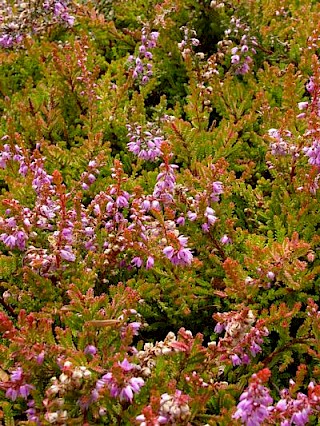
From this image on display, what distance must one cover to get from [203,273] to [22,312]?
38.0 inches

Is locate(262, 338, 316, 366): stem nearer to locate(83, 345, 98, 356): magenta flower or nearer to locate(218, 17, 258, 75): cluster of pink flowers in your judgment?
locate(83, 345, 98, 356): magenta flower

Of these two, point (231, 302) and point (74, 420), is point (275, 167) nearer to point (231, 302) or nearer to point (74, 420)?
point (231, 302)

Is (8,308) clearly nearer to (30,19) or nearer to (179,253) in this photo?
(179,253)

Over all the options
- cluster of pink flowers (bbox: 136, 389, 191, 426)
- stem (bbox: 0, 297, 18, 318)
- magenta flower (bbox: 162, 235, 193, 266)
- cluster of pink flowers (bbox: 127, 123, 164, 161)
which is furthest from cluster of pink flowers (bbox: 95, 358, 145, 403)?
cluster of pink flowers (bbox: 127, 123, 164, 161)

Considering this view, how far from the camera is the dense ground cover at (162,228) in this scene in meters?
2.13

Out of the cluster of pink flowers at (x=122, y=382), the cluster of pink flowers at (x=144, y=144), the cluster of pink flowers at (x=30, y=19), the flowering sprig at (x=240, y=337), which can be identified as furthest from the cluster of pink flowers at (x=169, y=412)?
the cluster of pink flowers at (x=30, y=19)

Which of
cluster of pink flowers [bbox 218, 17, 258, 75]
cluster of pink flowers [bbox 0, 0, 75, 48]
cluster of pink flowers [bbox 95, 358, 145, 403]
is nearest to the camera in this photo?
cluster of pink flowers [bbox 95, 358, 145, 403]

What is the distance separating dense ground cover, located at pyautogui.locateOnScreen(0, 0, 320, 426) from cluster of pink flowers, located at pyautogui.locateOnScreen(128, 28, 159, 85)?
0.04ft

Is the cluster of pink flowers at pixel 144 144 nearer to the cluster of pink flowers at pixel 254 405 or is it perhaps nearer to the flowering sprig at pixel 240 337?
the flowering sprig at pixel 240 337

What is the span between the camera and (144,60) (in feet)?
13.0

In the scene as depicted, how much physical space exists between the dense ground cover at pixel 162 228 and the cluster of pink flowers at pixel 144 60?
13 mm

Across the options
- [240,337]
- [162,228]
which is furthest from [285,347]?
[162,228]

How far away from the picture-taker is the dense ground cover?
213 centimetres

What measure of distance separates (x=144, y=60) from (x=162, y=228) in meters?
1.80
